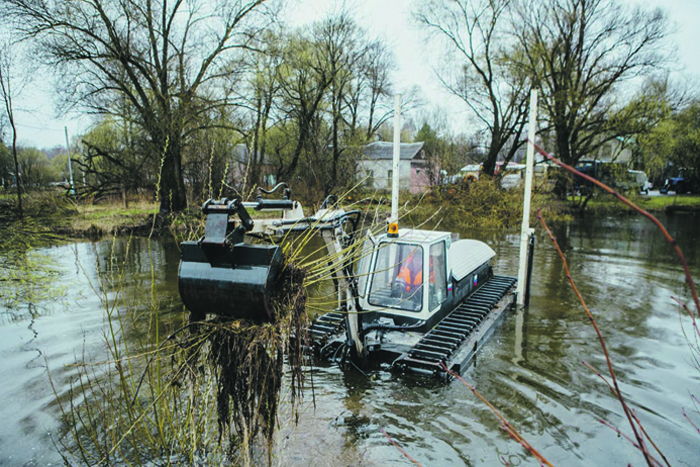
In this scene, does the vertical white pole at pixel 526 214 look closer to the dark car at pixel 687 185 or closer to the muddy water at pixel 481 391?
the muddy water at pixel 481 391

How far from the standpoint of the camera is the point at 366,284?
681 cm

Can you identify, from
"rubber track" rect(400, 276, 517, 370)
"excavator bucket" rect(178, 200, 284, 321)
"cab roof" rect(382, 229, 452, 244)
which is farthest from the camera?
"cab roof" rect(382, 229, 452, 244)

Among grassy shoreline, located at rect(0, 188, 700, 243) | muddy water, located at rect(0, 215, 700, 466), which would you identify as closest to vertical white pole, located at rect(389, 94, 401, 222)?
grassy shoreline, located at rect(0, 188, 700, 243)

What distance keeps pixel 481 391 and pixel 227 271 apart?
4.49 m

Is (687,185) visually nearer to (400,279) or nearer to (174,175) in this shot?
(174,175)

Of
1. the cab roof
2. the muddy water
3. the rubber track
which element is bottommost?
the muddy water

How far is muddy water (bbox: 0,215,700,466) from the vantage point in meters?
4.80

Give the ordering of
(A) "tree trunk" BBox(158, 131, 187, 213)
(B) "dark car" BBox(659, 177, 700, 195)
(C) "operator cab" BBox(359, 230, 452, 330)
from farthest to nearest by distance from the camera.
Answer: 1. (B) "dark car" BBox(659, 177, 700, 195)
2. (A) "tree trunk" BBox(158, 131, 187, 213)
3. (C) "operator cab" BBox(359, 230, 452, 330)

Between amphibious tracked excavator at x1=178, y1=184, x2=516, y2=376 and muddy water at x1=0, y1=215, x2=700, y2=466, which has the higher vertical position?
amphibious tracked excavator at x1=178, y1=184, x2=516, y2=376

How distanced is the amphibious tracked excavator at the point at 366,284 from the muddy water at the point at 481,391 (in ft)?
1.46

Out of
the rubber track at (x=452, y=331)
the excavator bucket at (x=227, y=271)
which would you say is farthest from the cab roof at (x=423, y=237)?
the excavator bucket at (x=227, y=271)

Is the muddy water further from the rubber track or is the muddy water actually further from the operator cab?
the operator cab

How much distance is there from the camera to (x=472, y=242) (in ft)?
31.7

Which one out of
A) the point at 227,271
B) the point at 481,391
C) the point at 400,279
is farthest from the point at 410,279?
the point at 227,271
